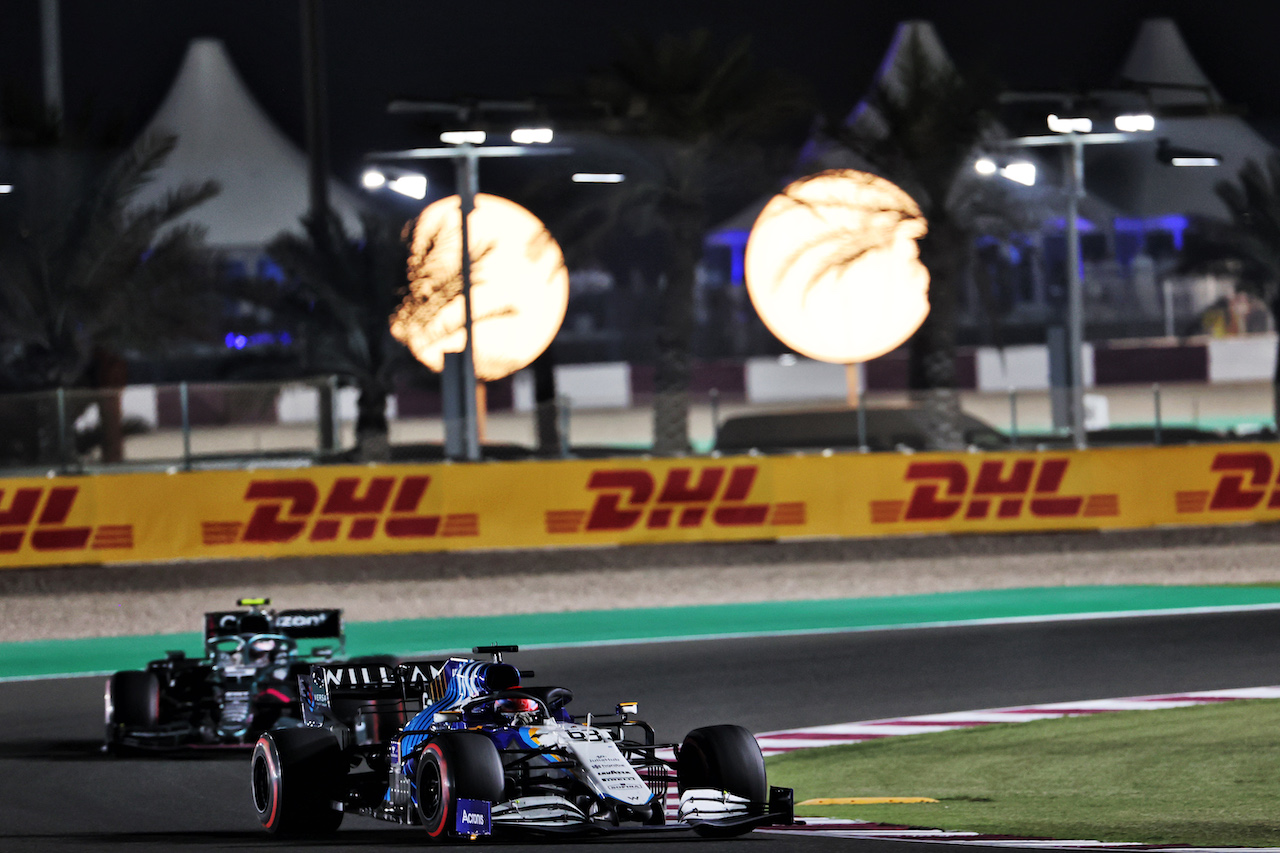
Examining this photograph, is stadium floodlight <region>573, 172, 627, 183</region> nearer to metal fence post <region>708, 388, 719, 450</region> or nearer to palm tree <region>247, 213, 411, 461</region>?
palm tree <region>247, 213, 411, 461</region>

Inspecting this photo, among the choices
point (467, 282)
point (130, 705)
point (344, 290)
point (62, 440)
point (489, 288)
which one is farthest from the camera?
point (344, 290)

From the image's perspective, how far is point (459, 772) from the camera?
9.21 m

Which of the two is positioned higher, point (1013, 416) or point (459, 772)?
point (459, 772)

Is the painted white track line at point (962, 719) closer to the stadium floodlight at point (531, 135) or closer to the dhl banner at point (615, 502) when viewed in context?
the dhl banner at point (615, 502)

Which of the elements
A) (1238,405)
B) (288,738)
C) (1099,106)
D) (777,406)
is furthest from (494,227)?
(288,738)

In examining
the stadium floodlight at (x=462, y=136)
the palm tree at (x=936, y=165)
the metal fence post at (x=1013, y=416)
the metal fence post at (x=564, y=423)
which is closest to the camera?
the stadium floodlight at (x=462, y=136)

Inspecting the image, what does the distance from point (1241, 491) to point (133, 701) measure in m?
15.6

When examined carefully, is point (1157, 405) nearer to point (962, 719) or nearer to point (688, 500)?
point (688, 500)

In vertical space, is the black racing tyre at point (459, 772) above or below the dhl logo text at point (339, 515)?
above

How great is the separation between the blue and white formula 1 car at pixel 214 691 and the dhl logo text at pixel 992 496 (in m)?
11.3

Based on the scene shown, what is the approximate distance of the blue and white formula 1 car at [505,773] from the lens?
30.1ft

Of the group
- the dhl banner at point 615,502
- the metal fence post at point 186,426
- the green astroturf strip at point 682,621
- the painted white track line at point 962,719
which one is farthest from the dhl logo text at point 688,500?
the painted white track line at point 962,719

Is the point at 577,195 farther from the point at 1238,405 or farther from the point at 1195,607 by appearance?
the point at 1195,607

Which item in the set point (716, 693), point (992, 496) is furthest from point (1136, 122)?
point (716, 693)
